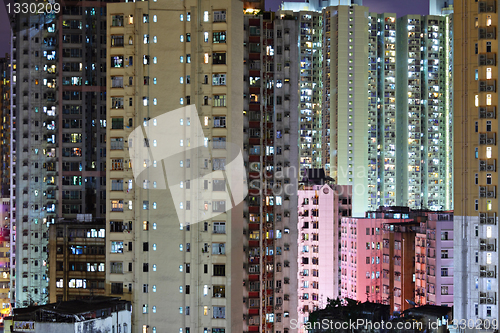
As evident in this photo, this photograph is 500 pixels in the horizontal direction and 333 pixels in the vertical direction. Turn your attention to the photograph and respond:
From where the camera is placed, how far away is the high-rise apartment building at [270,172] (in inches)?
2003

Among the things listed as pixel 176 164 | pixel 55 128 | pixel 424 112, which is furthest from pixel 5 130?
pixel 176 164

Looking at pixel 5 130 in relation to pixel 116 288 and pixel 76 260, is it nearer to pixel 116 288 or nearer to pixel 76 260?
A: pixel 76 260

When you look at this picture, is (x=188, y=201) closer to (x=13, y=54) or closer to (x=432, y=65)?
(x=13, y=54)

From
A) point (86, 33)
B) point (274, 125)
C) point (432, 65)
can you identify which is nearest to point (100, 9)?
point (86, 33)

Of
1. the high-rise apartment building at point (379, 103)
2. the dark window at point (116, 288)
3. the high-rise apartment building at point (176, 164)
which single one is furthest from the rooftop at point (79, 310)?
the high-rise apartment building at point (379, 103)

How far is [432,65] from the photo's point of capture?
363 ft

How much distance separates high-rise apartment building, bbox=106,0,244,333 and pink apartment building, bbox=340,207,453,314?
28311 millimetres

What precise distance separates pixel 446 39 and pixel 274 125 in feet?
230

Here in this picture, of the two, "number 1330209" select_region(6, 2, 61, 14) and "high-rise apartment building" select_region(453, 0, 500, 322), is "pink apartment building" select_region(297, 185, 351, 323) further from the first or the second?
"number 1330209" select_region(6, 2, 61, 14)

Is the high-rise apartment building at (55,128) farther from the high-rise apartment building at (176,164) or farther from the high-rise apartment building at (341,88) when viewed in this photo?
the high-rise apartment building at (341,88)

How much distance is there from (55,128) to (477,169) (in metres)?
48.5

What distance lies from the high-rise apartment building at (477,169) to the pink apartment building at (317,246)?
91.4ft

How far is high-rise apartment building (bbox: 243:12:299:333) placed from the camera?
5088cm

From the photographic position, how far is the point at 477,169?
1736 inches
